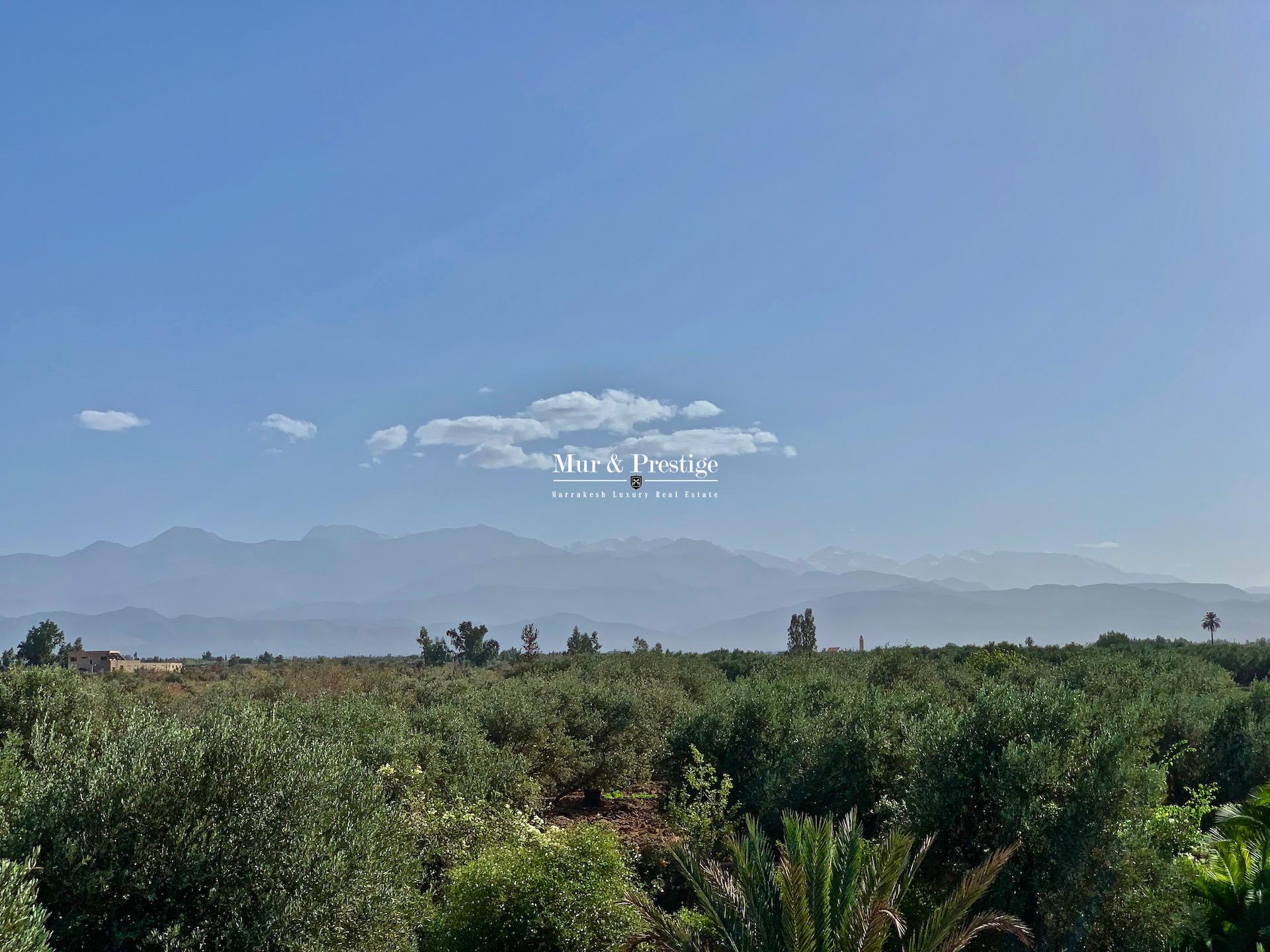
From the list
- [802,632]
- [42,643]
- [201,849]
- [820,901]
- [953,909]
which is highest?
[201,849]

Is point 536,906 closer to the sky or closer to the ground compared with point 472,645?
closer to the sky

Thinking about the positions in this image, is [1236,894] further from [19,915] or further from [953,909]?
[19,915]

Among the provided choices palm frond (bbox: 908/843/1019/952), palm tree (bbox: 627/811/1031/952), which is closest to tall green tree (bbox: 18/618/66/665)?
palm tree (bbox: 627/811/1031/952)

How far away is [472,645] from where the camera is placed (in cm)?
9475

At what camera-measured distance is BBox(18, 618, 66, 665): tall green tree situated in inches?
2813

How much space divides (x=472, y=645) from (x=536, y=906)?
8646 cm

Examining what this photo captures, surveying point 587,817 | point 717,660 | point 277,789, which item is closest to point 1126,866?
point 277,789

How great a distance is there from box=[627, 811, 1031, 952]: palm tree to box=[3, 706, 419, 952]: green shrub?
419cm

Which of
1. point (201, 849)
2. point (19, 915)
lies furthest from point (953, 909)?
point (19, 915)

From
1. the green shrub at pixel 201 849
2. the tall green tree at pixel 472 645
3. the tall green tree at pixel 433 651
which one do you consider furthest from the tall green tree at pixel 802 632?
the green shrub at pixel 201 849

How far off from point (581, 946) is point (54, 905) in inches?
287

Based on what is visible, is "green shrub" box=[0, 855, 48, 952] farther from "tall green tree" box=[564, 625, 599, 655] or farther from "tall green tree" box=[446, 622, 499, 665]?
"tall green tree" box=[446, 622, 499, 665]

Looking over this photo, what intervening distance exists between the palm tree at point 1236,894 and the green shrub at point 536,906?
933 centimetres

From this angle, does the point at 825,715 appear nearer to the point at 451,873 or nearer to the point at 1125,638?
the point at 451,873
